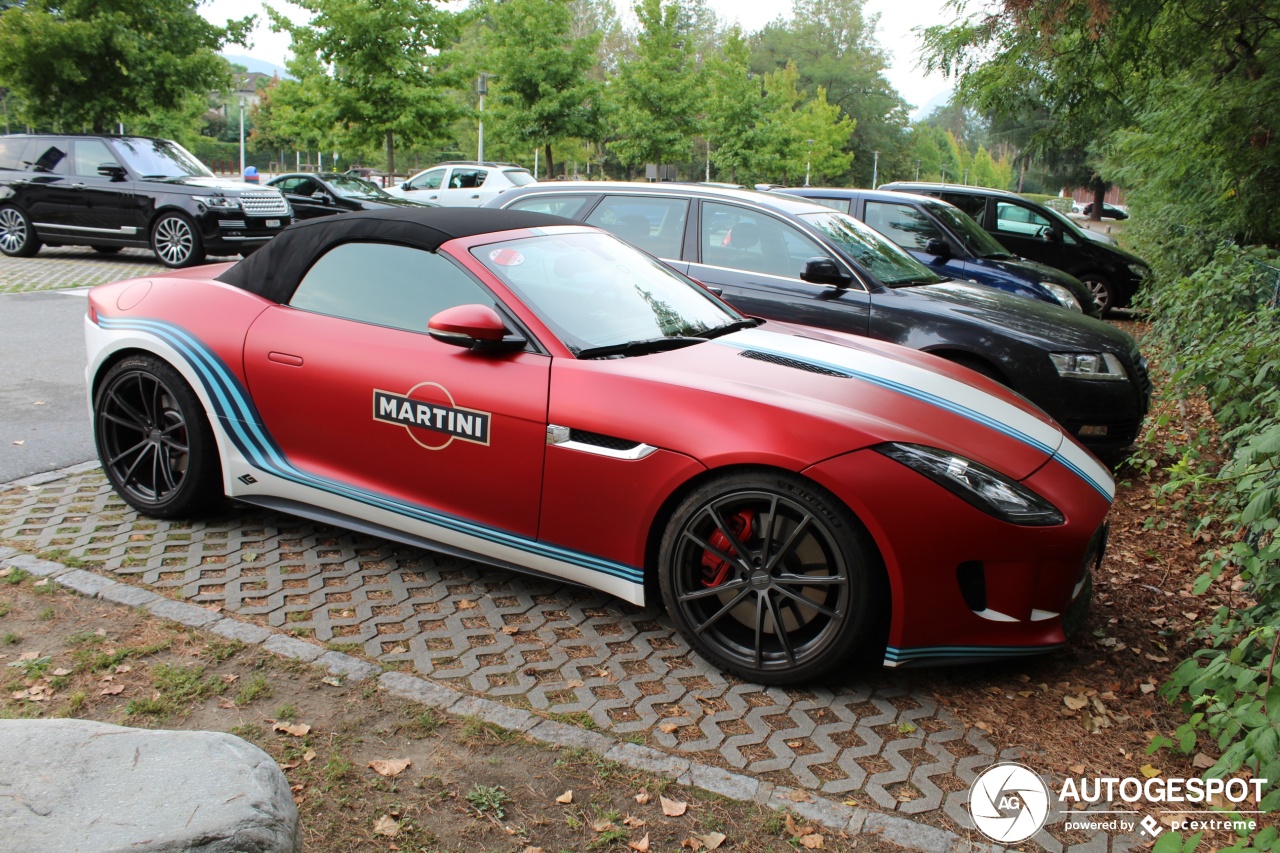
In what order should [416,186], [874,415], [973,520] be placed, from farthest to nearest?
[416,186]
[874,415]
[973,520]

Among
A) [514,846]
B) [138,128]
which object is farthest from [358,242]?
[138,128]

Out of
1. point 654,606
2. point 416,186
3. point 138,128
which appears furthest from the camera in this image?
point 138,128

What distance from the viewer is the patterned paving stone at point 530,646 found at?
10.5 ft

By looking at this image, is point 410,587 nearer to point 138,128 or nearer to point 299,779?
point 299,779

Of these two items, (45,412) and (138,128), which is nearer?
(45,412)

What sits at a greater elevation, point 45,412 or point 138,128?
point 138,128

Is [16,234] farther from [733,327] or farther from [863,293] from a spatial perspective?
[733,327]

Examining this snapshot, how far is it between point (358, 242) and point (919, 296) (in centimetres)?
366

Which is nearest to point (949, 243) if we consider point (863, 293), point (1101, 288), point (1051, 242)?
point (863, 293)

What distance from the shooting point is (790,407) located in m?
3.54

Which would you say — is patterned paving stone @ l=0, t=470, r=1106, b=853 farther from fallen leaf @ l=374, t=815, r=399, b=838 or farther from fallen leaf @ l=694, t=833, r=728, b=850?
fallen leaf @ l=374, t=815, r=399, b=838

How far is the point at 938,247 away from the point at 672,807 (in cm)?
744

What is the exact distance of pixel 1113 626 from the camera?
4254 millimetres

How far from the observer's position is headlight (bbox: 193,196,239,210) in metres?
14.1
